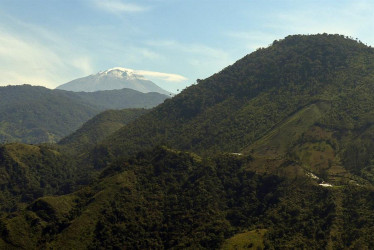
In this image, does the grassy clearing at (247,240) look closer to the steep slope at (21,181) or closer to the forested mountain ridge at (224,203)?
the forested mountain ridge at (224,203)

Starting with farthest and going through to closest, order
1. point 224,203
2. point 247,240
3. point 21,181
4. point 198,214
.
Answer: point 21,181
point 224,203
point 198,214
point 247,240

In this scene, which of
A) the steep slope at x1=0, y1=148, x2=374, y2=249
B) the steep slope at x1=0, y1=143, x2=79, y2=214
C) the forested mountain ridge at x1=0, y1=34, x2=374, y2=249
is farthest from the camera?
the steep slope at x1=0, y1=143, x2=79, y2=214

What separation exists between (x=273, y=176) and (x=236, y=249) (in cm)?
3168

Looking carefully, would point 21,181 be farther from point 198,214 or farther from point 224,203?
point 224,203

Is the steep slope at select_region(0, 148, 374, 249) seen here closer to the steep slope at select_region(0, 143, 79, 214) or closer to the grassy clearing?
the grassy clearing

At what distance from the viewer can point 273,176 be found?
119 m

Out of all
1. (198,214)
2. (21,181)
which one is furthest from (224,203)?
(21,181)

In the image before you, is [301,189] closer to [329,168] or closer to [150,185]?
[329,168]

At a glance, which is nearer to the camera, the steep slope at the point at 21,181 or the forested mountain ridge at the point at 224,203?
the forested mountain ridge at the point at 224,203

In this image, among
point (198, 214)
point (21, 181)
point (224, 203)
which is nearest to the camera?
point (198, 214)

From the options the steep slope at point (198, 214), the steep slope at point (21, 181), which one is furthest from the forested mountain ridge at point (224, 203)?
the steep slope at point (21, 181)

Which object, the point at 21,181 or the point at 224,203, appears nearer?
the point at 224,203

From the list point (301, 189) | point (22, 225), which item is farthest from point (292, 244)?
point (22, 225)

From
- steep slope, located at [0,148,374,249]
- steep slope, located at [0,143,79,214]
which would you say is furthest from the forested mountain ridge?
steep slope, located at [0,143,79,214]
